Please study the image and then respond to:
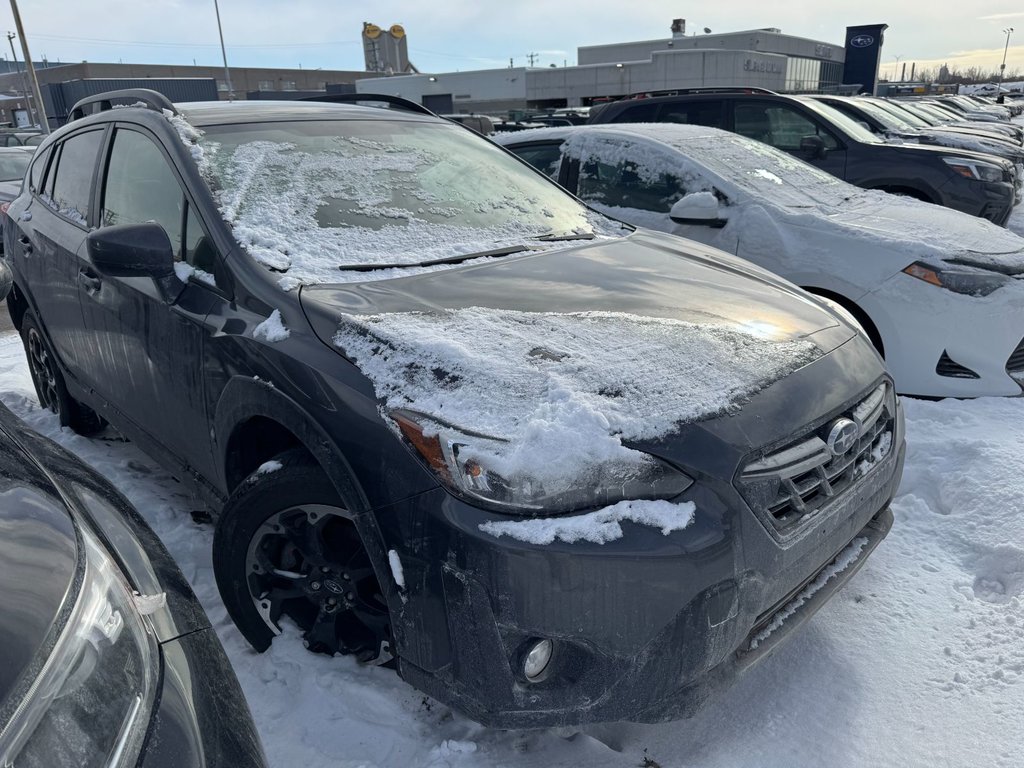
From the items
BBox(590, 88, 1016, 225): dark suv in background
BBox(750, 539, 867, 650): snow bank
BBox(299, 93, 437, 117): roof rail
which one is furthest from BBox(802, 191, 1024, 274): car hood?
BBox(590, 88, 1016, 225): dark suv in background

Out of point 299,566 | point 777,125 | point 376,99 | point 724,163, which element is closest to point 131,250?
point 299,566

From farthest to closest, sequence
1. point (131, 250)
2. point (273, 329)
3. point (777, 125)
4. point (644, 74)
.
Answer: point (644, 74) → point (777, 125) → point (131, 250) → point (273, 329)

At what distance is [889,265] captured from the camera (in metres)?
4.05

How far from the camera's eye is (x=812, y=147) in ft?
24.7

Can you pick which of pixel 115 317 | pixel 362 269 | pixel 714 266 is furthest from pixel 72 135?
pixel 714 266

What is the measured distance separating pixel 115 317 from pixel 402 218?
1.22 m

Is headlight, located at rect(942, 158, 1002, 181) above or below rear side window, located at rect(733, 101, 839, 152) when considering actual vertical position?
below

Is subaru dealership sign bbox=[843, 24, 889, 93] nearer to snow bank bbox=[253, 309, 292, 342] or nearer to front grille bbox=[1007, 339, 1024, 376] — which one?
front grille bbox=[1007, 339, 1024, 376]

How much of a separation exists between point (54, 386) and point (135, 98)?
1764mm

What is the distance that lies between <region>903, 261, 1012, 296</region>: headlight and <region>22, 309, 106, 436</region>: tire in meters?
4.45

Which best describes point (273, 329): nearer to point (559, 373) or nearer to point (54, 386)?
point (559, 373)

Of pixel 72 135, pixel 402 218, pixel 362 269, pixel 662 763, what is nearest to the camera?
pixel 662 763

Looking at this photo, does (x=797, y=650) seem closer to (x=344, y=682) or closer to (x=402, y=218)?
(x=344, y=682)

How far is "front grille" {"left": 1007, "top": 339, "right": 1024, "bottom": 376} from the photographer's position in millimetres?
3963
